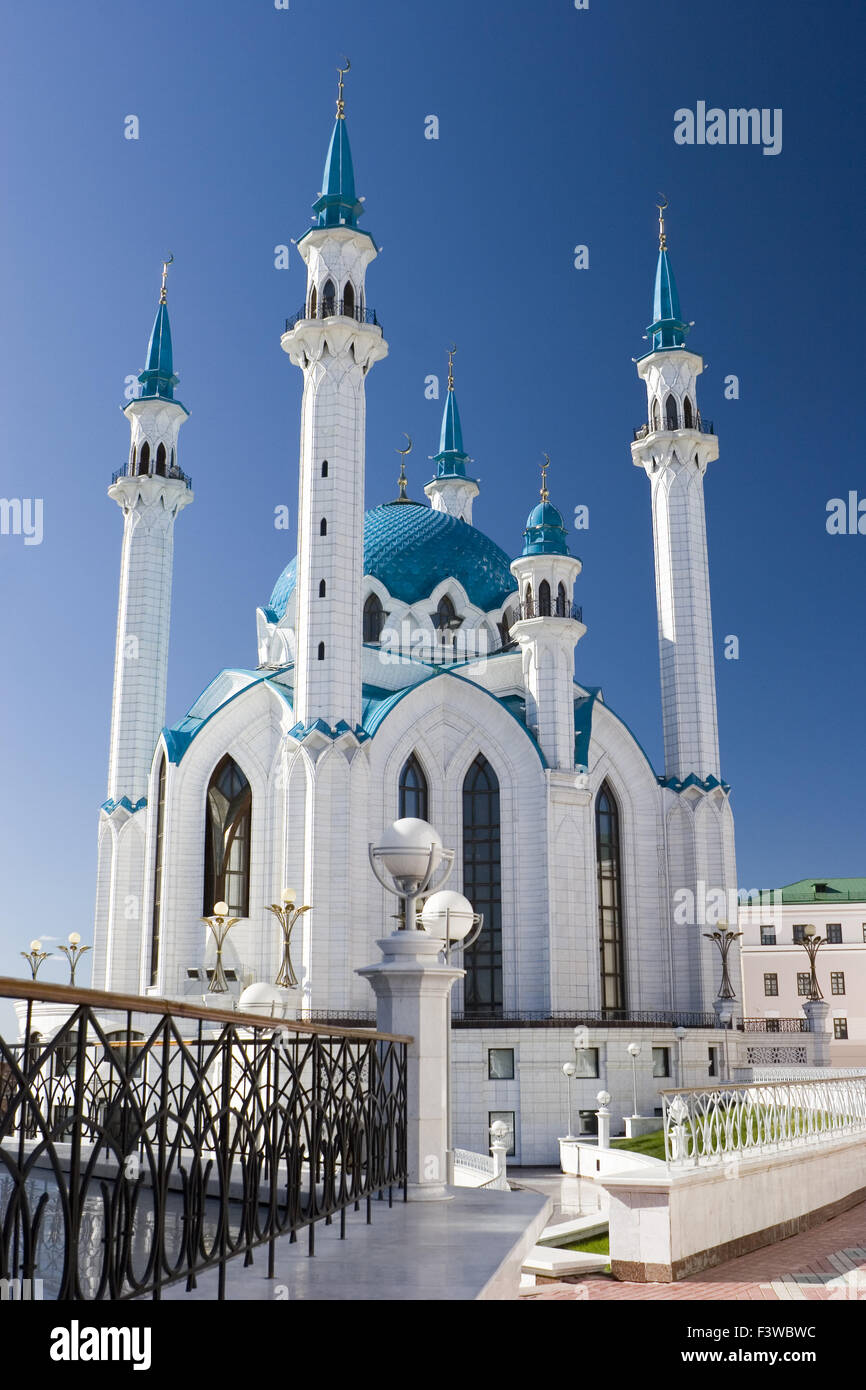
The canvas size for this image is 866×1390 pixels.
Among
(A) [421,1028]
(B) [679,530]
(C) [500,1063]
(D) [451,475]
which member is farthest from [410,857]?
(D) [451,475]

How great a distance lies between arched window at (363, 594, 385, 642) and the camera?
111 ft

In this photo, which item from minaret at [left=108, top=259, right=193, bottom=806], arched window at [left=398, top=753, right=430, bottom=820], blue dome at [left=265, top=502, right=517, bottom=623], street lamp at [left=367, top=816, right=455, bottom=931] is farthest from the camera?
blue dome at [left=265, top=502, right=517, bottom=623]

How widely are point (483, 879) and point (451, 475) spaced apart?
64.1 feet

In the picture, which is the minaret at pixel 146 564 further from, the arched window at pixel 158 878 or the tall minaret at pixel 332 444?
the tall minaret at pixel 332 444

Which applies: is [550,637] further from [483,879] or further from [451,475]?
[451,475]

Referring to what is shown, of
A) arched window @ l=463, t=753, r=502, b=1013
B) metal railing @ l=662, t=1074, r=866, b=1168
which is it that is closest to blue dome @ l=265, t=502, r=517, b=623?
arched window @ l=463, t=753, r=502, b=1013

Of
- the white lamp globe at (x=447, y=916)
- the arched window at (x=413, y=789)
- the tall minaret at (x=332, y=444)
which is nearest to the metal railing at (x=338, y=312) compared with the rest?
the tall minaret at (x=332, y=444)

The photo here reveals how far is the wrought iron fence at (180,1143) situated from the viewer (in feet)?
11.6

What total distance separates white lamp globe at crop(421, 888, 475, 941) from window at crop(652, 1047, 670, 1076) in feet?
61.2

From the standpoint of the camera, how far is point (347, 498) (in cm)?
2809

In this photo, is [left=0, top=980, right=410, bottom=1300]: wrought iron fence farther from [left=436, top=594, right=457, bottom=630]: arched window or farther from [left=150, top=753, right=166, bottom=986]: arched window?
[left=436, top=594, right=457, bottom=630]: arched window
